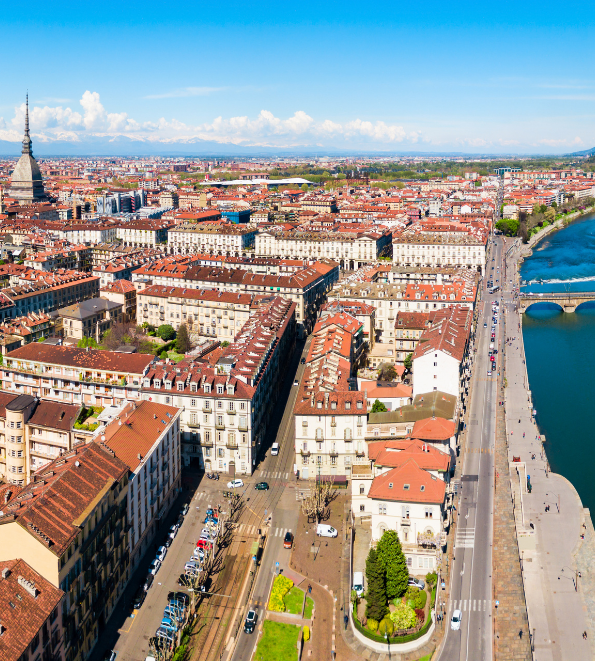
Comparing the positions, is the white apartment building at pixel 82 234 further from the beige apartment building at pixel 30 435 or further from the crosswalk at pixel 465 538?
the crosswalk at pixel 465 538

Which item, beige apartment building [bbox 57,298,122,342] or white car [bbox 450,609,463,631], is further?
beige apartment building [bbox 57,298,122,342]

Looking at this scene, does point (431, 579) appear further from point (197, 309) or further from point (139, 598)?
point (197, 309)

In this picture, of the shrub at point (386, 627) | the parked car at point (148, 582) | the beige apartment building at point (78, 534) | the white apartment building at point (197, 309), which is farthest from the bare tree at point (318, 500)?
the white apartment building at point (197, 309)

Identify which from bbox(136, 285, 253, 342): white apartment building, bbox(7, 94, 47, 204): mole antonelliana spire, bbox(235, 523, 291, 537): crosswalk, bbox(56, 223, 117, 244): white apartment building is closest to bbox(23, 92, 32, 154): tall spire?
bbox(7, 94, 47, 204): mole antonelliana spire

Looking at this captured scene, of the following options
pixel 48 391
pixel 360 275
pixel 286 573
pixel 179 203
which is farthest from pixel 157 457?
pixel 179 203

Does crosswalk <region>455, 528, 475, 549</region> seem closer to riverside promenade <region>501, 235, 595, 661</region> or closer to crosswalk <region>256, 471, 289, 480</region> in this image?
riverside promenade <region>501, 235, 595, 661</region>
